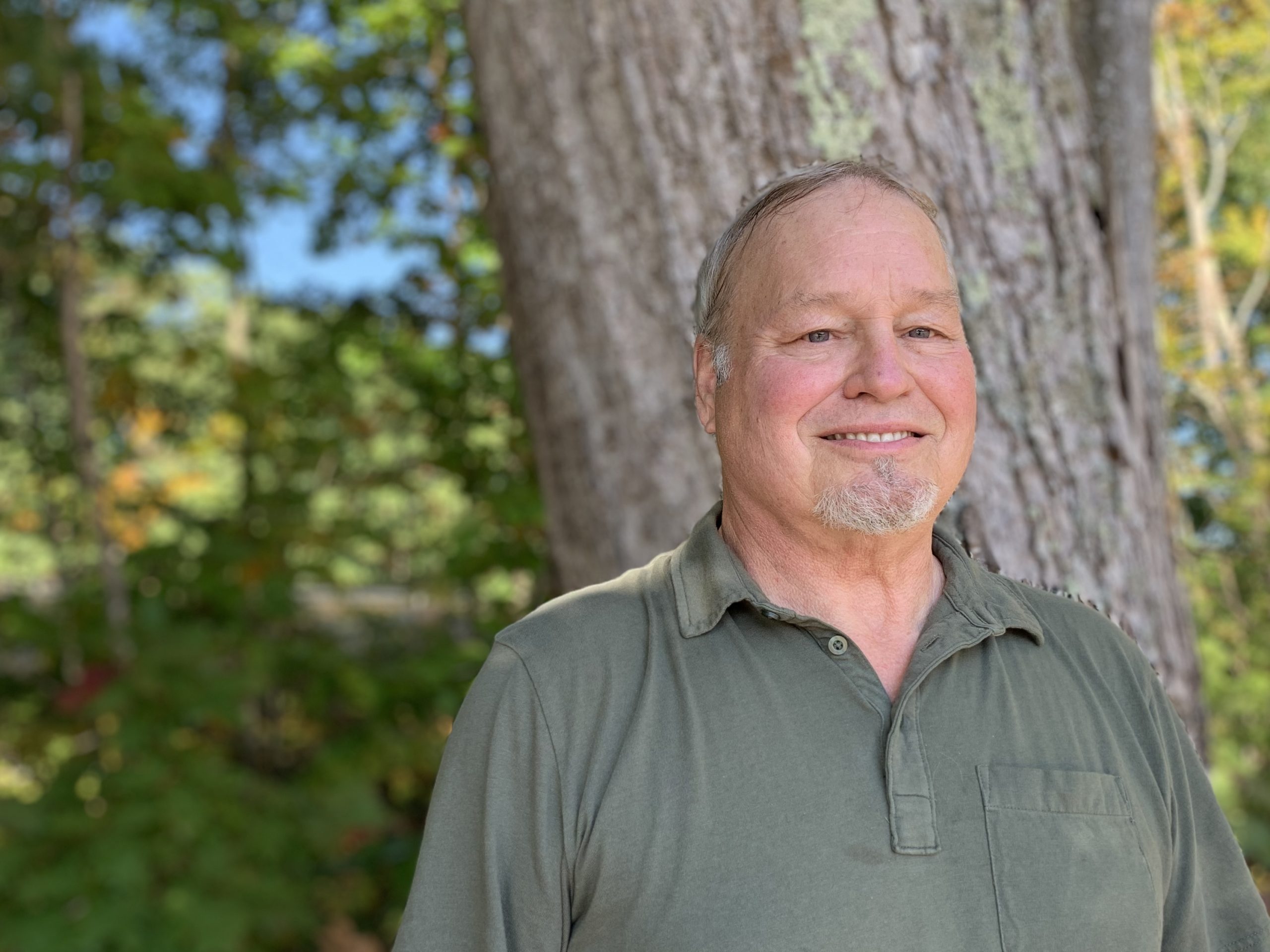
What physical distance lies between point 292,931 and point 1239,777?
501 centimetres

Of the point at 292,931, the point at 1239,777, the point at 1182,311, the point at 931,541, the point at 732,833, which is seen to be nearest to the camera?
the point at 732,833

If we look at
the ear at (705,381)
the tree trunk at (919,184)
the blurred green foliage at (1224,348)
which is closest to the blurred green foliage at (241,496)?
the tree trunk at (919,184)

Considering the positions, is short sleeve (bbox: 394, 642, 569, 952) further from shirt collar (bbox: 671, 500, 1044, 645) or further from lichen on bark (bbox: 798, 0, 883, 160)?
lichen on bark (bbox: 798, 0, 883, 160)

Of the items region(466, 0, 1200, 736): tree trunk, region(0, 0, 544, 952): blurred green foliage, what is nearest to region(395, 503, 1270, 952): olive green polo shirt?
region(466, 0, 1200, 736): tree trunk

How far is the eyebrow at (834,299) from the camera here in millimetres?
1468

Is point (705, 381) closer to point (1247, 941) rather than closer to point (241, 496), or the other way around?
point (1247, 941)

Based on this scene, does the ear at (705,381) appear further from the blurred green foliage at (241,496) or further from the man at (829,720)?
the blurred green foliage at (241,496)

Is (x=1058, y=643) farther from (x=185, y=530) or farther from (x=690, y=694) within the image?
(x=185, y=530)

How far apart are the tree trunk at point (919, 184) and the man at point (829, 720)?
0.61 m

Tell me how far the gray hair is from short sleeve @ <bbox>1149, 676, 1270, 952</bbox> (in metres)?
0.70

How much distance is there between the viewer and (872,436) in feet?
4.76

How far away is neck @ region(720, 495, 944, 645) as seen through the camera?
58.7 inches

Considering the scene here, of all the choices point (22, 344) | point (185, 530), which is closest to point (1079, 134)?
point (185, 530)

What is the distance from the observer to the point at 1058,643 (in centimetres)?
155
